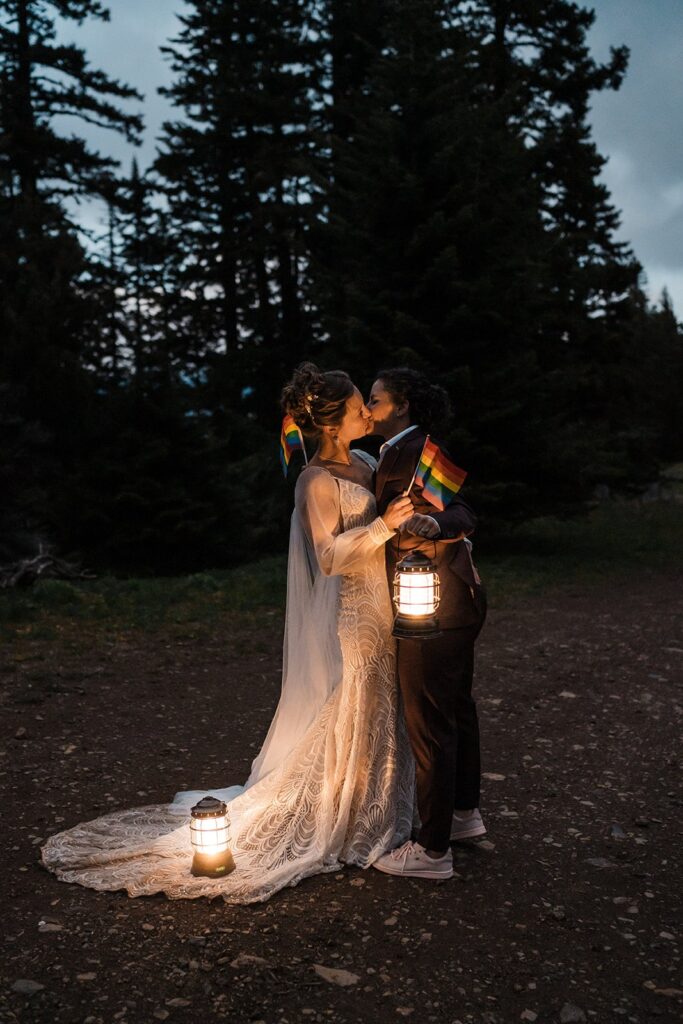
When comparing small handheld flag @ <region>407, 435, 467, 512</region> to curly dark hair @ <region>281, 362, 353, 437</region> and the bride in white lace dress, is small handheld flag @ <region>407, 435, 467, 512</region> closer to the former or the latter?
the bride in white lace dress

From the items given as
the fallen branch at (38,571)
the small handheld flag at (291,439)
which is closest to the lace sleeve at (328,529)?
the small handheld flag at (291,439)

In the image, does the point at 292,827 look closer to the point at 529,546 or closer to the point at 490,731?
the point at 490,731

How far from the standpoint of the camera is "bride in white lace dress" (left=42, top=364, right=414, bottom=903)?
391 centimetres

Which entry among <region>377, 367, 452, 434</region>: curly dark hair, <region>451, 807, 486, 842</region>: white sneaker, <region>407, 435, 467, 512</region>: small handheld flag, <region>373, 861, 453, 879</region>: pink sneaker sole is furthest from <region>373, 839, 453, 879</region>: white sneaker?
A: <region>377, 367, 452, 434</region>: curly dark hair

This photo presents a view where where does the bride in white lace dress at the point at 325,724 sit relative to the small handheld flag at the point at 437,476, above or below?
below

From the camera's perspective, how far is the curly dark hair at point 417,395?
3992 mm

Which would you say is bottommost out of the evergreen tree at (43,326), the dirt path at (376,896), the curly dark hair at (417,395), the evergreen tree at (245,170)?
the dirt path at (376,896)

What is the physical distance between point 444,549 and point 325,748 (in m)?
1.06

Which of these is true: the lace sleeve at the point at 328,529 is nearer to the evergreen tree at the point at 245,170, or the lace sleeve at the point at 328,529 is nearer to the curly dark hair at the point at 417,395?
the curly dark hair at the point at 417,395

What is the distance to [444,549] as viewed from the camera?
12.8ft

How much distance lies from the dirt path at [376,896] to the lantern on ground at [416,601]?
1121 millimetres

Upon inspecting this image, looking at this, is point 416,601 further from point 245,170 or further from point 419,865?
point 245,170

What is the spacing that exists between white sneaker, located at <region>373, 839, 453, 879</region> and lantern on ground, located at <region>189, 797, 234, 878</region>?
696mm

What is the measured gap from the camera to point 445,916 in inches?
142
